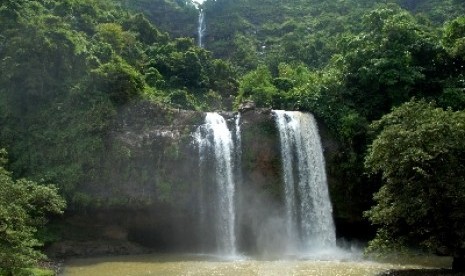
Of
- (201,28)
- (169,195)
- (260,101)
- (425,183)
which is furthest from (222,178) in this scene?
(201,28)

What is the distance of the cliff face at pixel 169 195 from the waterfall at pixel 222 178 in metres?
0.27

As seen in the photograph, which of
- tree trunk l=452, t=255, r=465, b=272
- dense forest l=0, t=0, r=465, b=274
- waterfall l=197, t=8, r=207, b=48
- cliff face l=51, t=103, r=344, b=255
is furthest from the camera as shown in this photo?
waterfall l=197, t=8, r=207, b=48

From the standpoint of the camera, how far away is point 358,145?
85.8 feet

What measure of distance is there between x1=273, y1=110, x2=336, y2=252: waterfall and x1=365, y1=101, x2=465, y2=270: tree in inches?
309

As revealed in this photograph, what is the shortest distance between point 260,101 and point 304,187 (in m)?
9.03

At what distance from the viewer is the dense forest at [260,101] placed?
15.9 meters

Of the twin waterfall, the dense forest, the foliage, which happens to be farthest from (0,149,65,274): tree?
the twin waterfall

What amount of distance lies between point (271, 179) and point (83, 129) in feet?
33.7

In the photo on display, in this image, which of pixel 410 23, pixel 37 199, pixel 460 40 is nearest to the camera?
pixel 37 199

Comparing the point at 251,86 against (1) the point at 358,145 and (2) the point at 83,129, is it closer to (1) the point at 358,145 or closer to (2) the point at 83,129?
(1) the point at 358,145

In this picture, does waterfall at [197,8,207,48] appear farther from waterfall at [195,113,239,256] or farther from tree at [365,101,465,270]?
tree at [365,101,465,270]

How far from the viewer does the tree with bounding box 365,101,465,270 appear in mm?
15531

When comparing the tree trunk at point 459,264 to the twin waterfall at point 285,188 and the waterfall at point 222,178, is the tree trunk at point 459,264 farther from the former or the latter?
the waterfall at point 222,178

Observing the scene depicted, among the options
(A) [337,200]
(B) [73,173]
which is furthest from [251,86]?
(B) [73,173]
